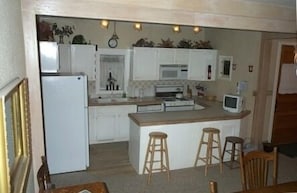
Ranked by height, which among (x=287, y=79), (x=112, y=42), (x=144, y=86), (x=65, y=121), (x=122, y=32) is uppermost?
(x=122, y=32)

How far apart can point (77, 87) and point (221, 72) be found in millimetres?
3345

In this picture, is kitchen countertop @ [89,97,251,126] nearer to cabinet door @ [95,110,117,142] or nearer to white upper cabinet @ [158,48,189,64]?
cabinet door @ [95,110,117,142]

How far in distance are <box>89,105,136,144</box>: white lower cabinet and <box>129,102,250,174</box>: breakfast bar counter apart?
1035mm

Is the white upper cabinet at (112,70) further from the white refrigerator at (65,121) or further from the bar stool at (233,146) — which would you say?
the bar stool at (233,146)

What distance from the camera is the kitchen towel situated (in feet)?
17.3

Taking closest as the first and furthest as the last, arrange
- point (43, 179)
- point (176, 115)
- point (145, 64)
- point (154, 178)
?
point (43, 179) < point (154, 178) < point (176, 115) < point (145, 64)

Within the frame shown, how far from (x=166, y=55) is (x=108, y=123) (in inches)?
77.2

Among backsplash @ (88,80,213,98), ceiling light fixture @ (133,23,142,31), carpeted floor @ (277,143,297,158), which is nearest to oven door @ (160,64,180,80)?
backsplash @ (88,80,213,98)

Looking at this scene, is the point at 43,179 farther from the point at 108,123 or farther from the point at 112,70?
the point at 112,70

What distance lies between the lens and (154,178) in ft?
12.5

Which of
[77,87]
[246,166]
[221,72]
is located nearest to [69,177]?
[77,87]

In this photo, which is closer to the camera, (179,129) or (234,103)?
(179,129)

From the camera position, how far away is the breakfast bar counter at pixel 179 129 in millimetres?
3869

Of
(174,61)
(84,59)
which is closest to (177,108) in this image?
(174,61)
